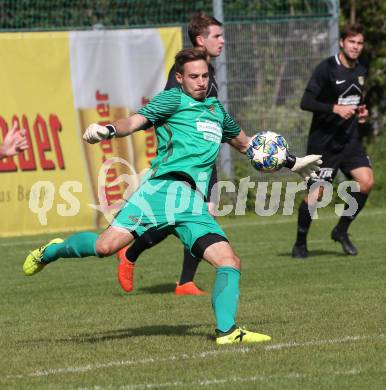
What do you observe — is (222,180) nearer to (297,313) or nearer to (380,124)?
(380,124)

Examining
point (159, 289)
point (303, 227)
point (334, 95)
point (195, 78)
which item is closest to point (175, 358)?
point (195, 78)

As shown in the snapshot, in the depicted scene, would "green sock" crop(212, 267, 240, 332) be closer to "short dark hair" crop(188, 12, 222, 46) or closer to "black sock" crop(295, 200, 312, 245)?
"short dark hair" crop(188, 12, 222, 46)

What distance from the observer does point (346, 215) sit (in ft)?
40.1

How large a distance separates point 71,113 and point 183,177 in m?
9.21

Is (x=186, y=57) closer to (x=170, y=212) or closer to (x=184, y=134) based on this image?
(x=184, y=134)

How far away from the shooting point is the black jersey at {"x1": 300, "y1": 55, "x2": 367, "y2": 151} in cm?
1209

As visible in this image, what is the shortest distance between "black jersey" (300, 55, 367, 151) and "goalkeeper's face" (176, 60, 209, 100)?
15.8ft

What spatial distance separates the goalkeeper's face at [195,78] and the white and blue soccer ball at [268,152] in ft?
1.73

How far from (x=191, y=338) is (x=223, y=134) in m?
1.38

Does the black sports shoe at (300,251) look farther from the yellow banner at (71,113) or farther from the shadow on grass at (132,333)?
the yellow banner at (71,113)

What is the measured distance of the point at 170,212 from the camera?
7.22 m

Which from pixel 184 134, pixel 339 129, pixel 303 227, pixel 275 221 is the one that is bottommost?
pixel 275 221

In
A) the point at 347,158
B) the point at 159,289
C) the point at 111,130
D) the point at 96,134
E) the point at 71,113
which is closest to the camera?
the point at 96,134

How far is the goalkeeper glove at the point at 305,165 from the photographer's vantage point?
736 centimetres
